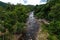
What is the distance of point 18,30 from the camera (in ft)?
104

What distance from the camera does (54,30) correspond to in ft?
92.7

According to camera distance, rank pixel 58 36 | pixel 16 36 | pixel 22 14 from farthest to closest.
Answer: pixel 22 14 < pixel 16 36 < pixel 58 36

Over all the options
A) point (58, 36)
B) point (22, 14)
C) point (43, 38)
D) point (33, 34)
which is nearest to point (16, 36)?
point (33, 34)

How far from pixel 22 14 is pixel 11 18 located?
917 cm

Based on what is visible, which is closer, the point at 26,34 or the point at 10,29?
the point at 10,29

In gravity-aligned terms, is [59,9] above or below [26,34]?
above

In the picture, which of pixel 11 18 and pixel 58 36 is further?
pixel 11 18

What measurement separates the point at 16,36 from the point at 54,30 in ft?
20.9

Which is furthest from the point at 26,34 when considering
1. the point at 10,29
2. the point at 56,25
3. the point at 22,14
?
the point at 22,14

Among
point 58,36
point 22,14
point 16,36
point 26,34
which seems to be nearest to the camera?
point 58,36

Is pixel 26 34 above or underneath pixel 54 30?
underneath

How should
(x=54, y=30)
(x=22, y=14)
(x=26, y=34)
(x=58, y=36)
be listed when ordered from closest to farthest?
(x=58, y=36) < (x=54, y=30) < (x=26, y=34) < (x=22, y=14)

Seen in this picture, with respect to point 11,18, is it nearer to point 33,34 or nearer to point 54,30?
point 33,34

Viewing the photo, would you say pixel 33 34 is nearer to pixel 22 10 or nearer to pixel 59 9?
pixel 59 9
